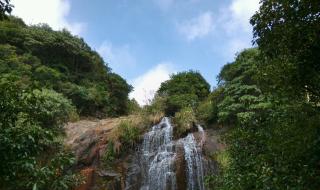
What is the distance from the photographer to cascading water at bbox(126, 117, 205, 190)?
15555 millimetres

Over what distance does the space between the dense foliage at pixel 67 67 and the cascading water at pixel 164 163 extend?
7.10 m

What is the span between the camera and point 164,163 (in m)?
16.3

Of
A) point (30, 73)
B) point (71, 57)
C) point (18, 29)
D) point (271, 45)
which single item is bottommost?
point (271, 45)

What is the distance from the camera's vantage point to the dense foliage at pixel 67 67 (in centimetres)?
2409

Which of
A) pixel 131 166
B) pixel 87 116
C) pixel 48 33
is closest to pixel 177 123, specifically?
pixel 131 166

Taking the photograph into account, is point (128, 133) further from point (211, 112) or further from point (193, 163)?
point (211, 112)

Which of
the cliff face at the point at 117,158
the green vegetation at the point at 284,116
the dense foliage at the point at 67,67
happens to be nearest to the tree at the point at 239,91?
the cliff face at the point at 117,158

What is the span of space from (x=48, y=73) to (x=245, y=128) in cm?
1843


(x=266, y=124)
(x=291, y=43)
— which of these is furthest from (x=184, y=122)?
(x=291, y=43)

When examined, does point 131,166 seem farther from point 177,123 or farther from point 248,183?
point 248,183

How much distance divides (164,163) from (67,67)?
45.5ft

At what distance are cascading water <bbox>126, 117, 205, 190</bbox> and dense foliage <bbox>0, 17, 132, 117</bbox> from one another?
710cm

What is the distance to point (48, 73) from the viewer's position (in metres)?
24.1

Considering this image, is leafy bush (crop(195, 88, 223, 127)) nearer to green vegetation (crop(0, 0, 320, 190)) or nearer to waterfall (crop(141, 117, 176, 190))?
waterfall (crop(141, 117, 176, 190))
